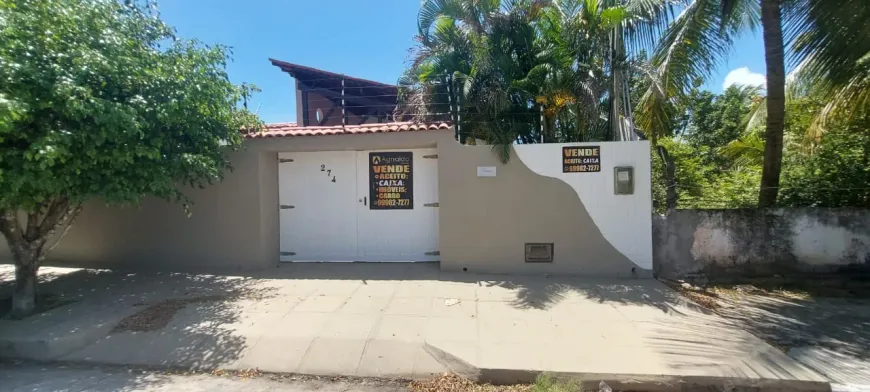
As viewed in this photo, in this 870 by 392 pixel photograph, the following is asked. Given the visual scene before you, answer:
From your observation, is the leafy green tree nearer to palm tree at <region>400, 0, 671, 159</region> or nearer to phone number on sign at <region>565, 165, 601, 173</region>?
palm tree at <region>400, 0, 671, 159</region>

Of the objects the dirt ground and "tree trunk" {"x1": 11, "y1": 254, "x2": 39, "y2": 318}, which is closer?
the dirt ground

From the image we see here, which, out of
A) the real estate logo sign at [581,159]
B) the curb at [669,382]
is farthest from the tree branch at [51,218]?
the real estate logo sign at [581,159]

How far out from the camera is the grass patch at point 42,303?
5007 mm

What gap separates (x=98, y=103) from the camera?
12.9ft

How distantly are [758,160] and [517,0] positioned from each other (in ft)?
18.7

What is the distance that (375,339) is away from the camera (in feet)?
13.8

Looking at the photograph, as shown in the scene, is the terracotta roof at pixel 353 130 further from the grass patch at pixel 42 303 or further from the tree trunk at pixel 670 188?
the tree trunk at pixel 670 188

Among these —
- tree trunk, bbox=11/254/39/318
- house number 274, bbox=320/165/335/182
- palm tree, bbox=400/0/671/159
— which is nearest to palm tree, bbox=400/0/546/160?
palm tree, bbox=400/0/671/159

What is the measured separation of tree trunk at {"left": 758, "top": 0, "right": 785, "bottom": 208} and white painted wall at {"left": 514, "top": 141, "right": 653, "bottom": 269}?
1775mm

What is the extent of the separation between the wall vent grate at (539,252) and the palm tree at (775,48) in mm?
3160

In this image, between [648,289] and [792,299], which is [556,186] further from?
[792,299]

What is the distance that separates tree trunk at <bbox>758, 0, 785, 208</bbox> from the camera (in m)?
5.91

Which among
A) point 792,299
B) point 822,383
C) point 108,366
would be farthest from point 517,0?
point 108,366

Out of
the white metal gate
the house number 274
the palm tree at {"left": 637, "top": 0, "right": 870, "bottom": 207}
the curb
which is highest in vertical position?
the palm tree at {"left": 637, "top": 0, "right": 870, "bottom": 207}
